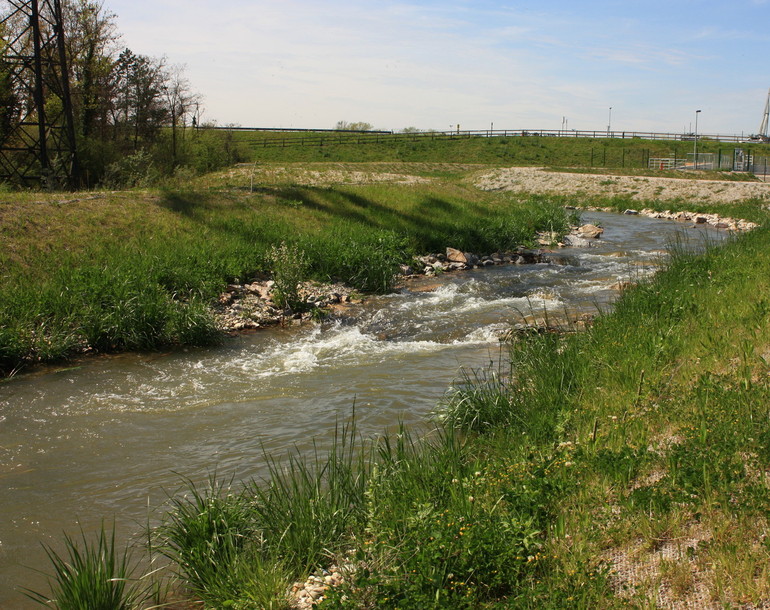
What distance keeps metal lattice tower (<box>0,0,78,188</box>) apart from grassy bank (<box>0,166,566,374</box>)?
5.63m

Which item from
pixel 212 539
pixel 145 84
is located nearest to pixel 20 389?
pixel 212 539

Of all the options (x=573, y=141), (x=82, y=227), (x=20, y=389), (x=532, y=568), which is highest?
(x=573, y=141)

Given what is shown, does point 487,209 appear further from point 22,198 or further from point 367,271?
point 22,198

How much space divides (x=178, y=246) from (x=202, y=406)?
23.3ft

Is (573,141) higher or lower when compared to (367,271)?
higher

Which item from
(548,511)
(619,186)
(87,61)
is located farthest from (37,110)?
(619,186)

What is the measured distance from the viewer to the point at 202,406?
8664mm

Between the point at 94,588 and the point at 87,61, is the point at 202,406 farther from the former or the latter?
the point at 87,61

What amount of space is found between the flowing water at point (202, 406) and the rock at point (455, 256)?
15.7ft

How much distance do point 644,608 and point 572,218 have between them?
24.2 m

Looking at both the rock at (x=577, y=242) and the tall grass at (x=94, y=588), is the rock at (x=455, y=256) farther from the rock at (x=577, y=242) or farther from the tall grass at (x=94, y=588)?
the tall grass at (x=94, y=588)

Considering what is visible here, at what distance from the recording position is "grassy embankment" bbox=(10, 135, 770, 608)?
388 cm

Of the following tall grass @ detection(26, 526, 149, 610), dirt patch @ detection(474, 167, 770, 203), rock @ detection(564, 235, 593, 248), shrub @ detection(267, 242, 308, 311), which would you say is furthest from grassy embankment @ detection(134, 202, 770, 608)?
dirt patch @ detection(474, 167, 770, 203)

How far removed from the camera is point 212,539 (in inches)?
187
